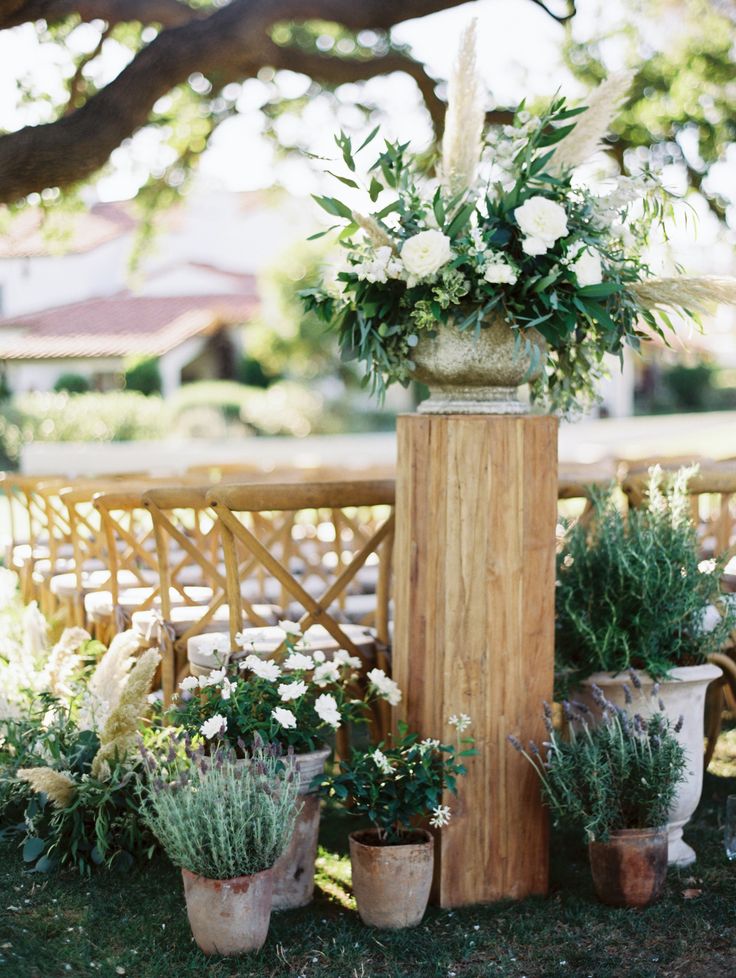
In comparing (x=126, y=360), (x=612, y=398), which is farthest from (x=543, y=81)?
(x=612, y=398)

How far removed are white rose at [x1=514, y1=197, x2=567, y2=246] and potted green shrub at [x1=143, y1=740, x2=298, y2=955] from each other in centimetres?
168

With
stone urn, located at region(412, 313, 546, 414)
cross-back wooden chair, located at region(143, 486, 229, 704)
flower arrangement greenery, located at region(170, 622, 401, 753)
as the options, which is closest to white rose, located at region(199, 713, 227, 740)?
flower arrangement greenery, located at region(170, 622, 401, 753)

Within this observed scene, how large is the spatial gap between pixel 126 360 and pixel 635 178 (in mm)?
26949

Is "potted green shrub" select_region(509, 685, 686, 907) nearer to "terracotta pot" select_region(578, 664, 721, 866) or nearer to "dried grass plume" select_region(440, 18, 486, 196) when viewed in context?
"terracotta pot" select_region(578, 664, 721, 866)

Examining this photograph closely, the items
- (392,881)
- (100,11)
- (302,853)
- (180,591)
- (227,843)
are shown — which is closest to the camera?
(227,843)

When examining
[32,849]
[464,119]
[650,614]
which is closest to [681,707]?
[650,614]

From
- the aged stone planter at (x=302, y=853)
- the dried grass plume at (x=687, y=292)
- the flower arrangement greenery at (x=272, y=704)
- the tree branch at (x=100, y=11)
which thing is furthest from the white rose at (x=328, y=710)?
the tree branch at (x=100, y=11)

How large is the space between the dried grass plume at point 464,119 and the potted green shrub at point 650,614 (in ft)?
3.88

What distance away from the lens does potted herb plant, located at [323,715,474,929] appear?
3.39 meters

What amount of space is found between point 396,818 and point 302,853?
1.16ft

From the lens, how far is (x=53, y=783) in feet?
12.3

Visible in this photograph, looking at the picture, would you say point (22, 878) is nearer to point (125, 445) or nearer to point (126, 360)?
point (125, 445)

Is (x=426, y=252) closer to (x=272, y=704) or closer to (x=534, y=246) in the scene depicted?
(x=534, y=246)

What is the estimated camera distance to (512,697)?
11.9 ft
